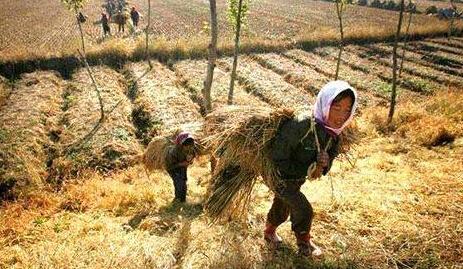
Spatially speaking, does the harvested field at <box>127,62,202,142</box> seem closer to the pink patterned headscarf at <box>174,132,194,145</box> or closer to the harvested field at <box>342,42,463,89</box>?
the pink patterned headscarf at <box>174,132,194,145</box>

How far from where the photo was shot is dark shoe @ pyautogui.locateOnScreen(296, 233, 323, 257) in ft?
12.4

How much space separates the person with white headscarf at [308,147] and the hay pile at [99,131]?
6782 millimetres

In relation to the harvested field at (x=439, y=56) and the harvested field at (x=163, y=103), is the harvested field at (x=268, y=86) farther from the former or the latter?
the harvested field at (x=439, y=56)

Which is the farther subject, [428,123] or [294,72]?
[294,72]

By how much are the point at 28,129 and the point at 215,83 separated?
21.4 feet

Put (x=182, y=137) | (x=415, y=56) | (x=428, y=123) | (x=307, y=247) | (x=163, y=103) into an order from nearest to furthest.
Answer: (x=307, y=247) < (x=182, y=137) < (x=428, y=123) < (x=163, y=103) < (x=415, y=56)

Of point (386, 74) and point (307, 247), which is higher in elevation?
point (307, 247)

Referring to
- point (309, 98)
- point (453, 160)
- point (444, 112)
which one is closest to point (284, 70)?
point (309, 98)

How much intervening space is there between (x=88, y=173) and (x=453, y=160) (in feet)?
22.6

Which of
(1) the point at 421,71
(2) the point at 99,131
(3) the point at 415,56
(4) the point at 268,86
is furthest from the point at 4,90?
(3) the point at 415,56

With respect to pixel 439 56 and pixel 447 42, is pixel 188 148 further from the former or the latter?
pixel 447 42

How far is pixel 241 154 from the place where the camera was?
388 cm

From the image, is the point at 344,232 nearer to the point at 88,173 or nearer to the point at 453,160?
the point at 453,160

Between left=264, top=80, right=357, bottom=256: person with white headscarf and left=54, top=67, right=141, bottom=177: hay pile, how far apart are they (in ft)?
22.3
